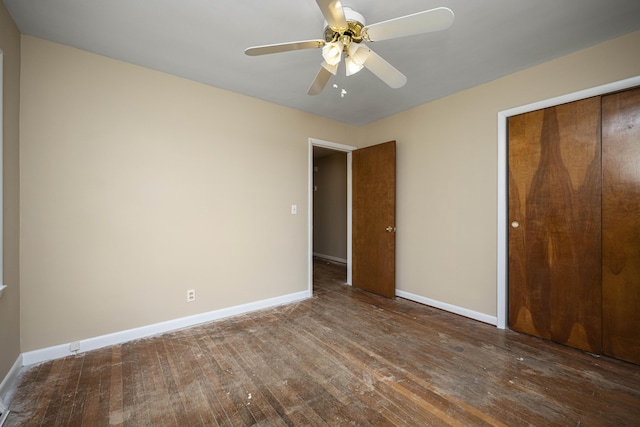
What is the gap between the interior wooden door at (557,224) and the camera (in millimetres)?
2168

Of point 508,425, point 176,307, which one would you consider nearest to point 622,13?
point 508,425

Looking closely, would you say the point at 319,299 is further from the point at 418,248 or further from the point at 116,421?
the point at 116,421

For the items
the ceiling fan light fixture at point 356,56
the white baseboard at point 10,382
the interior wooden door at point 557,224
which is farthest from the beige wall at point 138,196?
the interior wooden door at point 557,224

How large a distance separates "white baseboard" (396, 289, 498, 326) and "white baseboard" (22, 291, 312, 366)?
1.42 metres

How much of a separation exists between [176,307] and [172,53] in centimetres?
234

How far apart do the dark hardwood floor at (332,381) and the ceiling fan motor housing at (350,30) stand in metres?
2.22

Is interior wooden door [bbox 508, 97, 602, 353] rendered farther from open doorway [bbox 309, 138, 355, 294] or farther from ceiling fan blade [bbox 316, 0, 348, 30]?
open doorway [bbox 309, 138, 355, 294]

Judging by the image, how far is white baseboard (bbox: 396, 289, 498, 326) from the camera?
2727mm

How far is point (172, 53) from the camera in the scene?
2.23m

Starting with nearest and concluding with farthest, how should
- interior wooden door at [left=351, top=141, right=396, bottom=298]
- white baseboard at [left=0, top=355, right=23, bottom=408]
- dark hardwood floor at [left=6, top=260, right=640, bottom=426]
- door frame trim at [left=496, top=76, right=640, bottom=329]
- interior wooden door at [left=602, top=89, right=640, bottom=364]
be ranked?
dark hardwood floor at [left=6, top=260, right=640, bottom=426] → white baseboard at [left=0, top=355, right=23, bottom=408] → interior wooden door at [left=602, top=89, right=640, bottom=364] → door frame trim at [left=496, top=76, right=640, bottom=329] → interior wooden door at [left=351, top=141, right=396, bottom=298]

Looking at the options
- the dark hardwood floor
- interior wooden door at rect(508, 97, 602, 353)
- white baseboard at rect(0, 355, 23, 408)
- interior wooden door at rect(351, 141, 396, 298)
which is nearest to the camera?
the dark hardwood floor

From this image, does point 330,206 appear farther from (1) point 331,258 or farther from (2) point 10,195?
(2) point 10,195

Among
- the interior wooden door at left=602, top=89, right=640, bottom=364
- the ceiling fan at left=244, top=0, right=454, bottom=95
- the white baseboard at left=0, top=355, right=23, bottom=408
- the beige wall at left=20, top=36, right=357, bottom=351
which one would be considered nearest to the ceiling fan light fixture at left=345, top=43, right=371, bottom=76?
the ceiling fan at left=244, top=0, right=454, bottom=95

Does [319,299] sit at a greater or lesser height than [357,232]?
lesser
